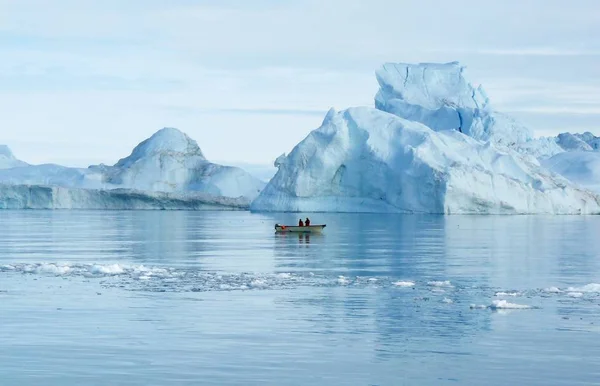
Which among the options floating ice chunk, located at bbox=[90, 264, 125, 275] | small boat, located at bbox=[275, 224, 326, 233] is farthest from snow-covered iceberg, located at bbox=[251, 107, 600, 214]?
floating ice chunk, located at bbox=[90, 264, 125, 275]

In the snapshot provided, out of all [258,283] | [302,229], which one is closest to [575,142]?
[302,229]

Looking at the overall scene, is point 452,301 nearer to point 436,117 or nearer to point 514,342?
point 514,342

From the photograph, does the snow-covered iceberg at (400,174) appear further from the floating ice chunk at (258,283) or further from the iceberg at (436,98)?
the floating ice chunk at (258,283)

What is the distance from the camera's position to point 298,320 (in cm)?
1301

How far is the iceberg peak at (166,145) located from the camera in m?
82.2

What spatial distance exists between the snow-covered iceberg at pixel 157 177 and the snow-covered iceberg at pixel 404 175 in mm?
14851

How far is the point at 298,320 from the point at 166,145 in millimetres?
70645

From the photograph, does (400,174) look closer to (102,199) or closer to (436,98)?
(436,98)

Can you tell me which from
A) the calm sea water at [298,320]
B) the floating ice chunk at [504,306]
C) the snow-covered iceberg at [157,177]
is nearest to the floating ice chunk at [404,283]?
the calm sea water at [298,320]

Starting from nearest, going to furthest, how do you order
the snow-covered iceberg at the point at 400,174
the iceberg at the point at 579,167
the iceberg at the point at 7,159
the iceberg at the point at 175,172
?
the snow-covered iceberg at the point at 400,174, the iceberg at the point at 579,167, the iceberg at the point at 175,172, the iceberg at the point at 7,159

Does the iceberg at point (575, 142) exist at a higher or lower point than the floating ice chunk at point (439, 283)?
higher

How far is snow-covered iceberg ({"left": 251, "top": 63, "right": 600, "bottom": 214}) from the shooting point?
58.0 m

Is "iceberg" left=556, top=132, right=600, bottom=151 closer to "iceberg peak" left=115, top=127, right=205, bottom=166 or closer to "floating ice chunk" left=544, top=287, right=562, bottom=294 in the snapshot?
"iceberg peak" left=115, top=127, right=205, bottom=166

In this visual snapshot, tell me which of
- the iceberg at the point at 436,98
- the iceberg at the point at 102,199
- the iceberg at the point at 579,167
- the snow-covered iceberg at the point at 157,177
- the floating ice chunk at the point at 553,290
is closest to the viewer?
the floating ice chunk at the point at 553,290
